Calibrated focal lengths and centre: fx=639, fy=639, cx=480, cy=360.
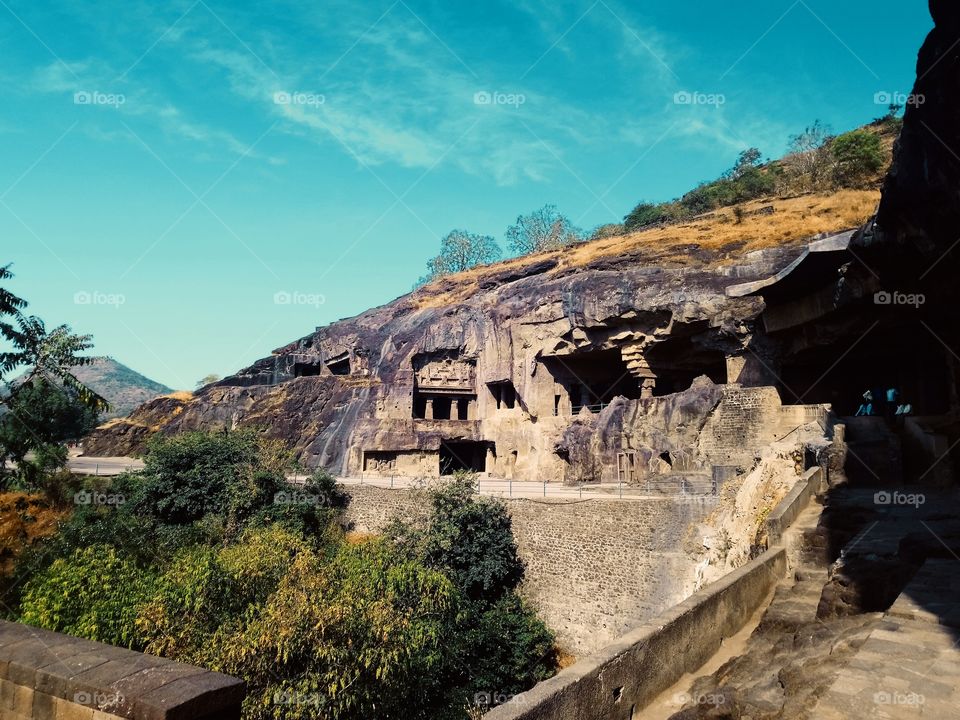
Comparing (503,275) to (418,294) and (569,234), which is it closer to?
(418,294)

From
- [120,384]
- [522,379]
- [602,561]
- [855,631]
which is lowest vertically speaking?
[602,561]

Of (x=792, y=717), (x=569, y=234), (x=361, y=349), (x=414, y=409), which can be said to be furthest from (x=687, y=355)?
(x=569, y=234)

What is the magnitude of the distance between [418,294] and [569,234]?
25984 mm

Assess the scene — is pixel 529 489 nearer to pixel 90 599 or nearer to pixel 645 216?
pixel 90 599

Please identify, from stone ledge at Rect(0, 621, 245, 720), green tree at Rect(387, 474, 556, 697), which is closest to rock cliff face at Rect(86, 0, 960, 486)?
green tree at Rect(387, 474, 556, 697)

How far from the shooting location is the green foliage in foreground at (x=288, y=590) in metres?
10.9

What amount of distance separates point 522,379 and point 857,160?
29.6m

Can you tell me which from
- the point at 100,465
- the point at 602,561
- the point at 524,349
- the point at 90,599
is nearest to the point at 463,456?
the point at 524,349

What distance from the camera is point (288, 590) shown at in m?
11.8

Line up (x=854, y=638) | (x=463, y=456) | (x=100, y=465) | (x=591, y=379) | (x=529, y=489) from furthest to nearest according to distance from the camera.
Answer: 1. (x=463, y=456)
2. (x=100, y=465)
3. (x=591, y=379)
4. (x=529, y=489)
5. (x=854, y=638)

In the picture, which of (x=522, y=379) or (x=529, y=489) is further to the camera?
(x=522, y=379)

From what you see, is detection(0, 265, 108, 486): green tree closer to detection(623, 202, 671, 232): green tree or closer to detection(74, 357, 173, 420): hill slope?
detection(623, 202, 671, 232): green tree

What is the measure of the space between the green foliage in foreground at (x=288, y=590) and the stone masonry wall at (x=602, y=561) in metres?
0.66

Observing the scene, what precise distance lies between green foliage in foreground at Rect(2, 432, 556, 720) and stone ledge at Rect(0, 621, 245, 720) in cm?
770
